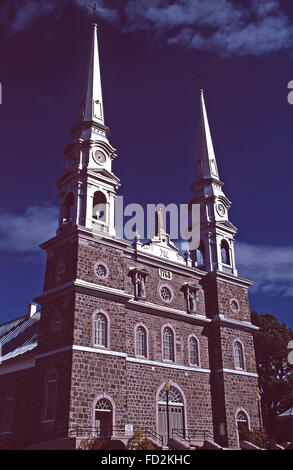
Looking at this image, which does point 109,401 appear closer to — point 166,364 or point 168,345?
point 166,364

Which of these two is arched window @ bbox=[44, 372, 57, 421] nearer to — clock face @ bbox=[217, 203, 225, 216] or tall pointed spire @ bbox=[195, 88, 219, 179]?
clock face @ bbox=[217, 203, 225, 216]

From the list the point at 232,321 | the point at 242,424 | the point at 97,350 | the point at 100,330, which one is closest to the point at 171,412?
the point at 242,424

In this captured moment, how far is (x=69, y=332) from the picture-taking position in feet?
92.6

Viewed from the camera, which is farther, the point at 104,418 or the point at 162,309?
the point at 162,309

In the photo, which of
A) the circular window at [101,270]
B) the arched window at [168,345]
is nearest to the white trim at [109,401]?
the arched window at [168,345]

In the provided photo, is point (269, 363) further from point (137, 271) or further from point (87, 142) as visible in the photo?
point (87, 142)

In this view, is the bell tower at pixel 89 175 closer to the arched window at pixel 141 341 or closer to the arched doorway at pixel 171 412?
the arched window at pixel 141 341

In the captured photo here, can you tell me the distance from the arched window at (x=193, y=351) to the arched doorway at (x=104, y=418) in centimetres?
869

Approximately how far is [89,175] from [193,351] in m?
14.2

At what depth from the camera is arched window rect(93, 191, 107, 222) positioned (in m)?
33.7

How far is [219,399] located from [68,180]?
18.2m

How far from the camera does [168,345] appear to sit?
33.8m

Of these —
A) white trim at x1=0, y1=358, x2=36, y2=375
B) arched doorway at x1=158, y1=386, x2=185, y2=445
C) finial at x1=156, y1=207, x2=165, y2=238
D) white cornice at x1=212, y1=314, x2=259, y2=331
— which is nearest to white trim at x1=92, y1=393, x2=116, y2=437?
arched doorway at x1=158, y1=386, x2=185, y2=445

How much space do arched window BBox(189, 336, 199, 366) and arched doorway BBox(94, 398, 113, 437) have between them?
28.5 ft
